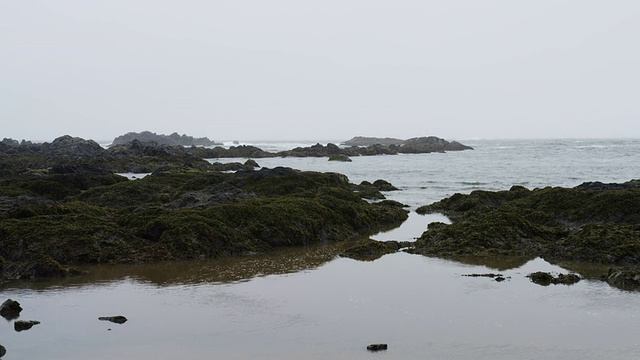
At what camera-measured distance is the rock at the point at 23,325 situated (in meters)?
7.54

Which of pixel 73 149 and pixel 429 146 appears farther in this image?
pixel 429 146

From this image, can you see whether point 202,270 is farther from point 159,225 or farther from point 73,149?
→ point 73,149

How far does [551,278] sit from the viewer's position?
1020 cm

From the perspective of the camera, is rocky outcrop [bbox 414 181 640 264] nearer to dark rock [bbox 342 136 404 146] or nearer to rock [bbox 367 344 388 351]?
rock [bbox 367 344 388 351]

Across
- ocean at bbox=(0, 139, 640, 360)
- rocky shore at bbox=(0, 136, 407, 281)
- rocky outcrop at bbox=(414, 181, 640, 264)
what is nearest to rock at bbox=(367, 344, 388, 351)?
ocean at bbox=(0, 139, 640, 360)

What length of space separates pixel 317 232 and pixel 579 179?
26.1 m

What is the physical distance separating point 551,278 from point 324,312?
15.1 feet

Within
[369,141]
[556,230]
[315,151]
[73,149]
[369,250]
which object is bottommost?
[369,250]

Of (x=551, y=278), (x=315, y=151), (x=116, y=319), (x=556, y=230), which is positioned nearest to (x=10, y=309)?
(x=116, y=319)

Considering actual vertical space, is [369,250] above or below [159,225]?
below

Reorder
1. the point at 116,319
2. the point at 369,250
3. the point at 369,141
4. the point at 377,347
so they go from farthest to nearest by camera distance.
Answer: the point at 369,141 → the point at 369,250 → the point at 116,319 → the point at 377,347

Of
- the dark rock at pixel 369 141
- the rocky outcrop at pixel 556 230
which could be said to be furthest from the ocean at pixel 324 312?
the dark rock at pixel 369 141

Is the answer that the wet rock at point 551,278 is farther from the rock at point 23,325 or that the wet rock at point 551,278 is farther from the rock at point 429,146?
the rock at point 429,146

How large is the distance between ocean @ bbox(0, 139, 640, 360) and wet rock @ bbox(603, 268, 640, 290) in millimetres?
323
